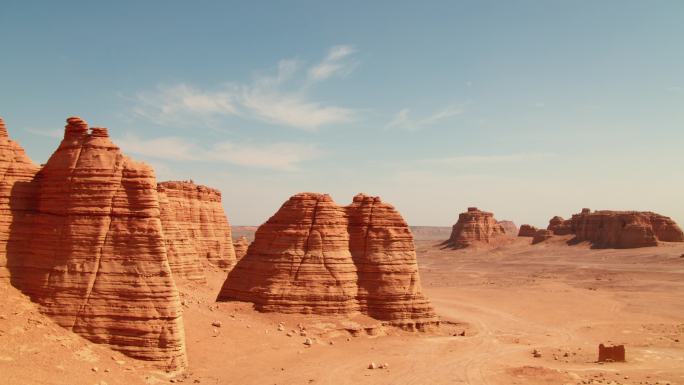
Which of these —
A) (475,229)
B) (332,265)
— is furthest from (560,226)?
(332,265)

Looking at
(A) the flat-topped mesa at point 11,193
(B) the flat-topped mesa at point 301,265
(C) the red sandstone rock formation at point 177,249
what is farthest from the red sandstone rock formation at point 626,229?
(A) the flat-topped mesa at point 11,193

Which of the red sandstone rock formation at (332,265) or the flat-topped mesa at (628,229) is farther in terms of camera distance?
the flat-topped mesa at (628,229)

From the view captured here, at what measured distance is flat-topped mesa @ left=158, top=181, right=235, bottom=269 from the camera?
170 feet

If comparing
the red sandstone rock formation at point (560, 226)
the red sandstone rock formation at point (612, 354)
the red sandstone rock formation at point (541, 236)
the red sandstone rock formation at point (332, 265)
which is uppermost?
the red sandstone rock formation at point (560, 226)

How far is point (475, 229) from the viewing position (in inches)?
5640

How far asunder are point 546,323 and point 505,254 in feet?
257

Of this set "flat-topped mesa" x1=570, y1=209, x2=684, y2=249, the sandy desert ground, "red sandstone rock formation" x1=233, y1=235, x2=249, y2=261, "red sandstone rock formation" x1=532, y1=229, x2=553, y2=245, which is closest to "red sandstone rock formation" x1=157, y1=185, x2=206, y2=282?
the sandy desert ground

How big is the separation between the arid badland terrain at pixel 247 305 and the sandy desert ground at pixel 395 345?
0.10 metres

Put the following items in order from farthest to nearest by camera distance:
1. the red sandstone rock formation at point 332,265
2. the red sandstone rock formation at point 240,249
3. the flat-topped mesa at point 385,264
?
the red sandstone rock formation at point 240,249, the flat-topped mesa at point 385,264, the red sandstone rock formation at point 332,265

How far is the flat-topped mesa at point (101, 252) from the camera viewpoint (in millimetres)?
20672

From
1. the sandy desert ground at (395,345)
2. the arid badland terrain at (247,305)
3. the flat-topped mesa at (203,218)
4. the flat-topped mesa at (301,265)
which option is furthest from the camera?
the flat-topped mesa at (203,218)

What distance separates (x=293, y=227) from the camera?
117ft

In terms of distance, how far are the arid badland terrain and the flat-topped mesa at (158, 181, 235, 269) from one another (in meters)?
0.20

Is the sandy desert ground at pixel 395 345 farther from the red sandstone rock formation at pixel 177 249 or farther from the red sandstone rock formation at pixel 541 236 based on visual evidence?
the red sandstone rock formation at pixel 541 236
